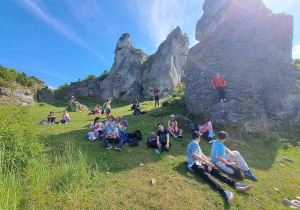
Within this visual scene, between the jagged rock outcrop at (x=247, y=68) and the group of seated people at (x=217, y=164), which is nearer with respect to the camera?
the group of seated people at (x=217, y=164)

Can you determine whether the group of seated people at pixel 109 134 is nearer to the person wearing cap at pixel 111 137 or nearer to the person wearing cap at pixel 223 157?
the person wearing cap at pixel 111 137

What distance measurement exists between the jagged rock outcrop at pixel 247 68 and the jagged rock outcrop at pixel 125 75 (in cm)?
2928

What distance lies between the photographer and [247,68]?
1488 cm

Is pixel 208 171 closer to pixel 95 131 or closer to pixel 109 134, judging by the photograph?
pixel 109 134

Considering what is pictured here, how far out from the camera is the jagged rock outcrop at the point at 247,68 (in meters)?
12.3

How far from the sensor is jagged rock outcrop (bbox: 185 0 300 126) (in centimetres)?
1231

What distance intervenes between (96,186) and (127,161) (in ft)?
6.51

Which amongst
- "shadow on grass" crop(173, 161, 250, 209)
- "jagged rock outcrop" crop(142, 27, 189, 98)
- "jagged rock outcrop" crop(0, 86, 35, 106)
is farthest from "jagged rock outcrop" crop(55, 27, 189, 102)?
"shadow on grass" crop(173, 161, 250, 209)

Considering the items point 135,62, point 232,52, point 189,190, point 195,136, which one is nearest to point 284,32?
point 232,52

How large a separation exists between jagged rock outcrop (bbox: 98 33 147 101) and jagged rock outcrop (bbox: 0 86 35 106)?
2145 centimetres

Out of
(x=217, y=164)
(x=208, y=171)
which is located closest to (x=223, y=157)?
(x=217, y=164)

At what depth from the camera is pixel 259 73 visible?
47.1 feet

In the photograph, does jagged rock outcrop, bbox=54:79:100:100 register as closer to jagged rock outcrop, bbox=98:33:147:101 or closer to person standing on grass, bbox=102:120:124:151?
jagged rock outcrop, bbox=98:33:147:101

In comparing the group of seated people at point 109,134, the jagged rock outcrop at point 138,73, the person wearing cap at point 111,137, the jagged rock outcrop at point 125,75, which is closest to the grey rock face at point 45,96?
the jagged rock outcrop at point 138,73
